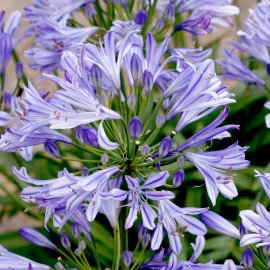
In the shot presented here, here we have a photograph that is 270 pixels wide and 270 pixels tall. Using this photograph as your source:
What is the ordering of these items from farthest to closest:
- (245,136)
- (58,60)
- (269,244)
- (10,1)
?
(10,1) < (245,136) < (58,60) < (269,244)

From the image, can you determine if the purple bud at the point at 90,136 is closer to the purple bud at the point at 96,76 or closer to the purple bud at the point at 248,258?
the purple bud at the point at 96,76

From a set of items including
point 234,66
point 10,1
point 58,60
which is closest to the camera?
point 58,60

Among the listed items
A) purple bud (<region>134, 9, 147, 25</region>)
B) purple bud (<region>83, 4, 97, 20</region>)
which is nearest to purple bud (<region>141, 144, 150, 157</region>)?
purple bud (<region>134, 9, 147, 25</region>)

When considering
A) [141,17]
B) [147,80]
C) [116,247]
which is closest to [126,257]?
[116,247]

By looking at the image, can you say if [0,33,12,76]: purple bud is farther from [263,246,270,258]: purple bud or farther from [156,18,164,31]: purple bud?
[263,246,270,258]: purple bud

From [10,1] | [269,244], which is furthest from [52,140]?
[10,1]

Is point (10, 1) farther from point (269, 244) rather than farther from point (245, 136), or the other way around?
point (269, 244)

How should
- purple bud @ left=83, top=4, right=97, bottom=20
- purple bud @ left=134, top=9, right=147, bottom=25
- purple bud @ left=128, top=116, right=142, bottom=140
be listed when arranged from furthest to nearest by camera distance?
purple bud @ left=83, top=4, right=97, bottom=20 → purple bud @ left=134, top=9, right=147, bottom=25 → purple bud @ left=128, top=116, right=142, bottom=140

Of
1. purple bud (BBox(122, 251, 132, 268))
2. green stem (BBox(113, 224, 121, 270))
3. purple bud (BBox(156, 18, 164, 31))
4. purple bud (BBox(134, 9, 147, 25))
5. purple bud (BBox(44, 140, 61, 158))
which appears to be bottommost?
green stem (BBox(113, 224, 121, 270))
